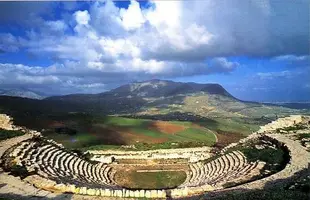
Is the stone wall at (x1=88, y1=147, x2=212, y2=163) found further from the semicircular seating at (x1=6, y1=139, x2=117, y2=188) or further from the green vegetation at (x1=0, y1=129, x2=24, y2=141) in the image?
the green vegetation at (x1=0, y1=129, x2=24, y2=141)

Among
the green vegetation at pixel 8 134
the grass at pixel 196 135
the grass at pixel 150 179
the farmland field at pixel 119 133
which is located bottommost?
the grass at pixel 150 179

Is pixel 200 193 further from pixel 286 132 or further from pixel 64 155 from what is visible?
pixel 286 132

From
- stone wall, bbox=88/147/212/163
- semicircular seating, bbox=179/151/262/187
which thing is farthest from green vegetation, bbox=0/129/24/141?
Answer: semicircular seating, bbox=179/151/262/187

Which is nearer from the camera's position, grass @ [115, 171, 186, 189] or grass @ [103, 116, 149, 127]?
grass @ [115, 171, 186, 189]

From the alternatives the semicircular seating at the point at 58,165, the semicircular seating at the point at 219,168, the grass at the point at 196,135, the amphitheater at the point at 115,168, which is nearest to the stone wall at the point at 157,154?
the amphitheater at the point at 115,168

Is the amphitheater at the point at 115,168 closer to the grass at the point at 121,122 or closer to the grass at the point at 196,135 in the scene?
the grass at the point at 196,135

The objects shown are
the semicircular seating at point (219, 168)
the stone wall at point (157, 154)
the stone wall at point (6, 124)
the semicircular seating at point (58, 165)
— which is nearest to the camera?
the semicircular seating at point (58, 165)

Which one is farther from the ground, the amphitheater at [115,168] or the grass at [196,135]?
the amphitheater at [115,168]

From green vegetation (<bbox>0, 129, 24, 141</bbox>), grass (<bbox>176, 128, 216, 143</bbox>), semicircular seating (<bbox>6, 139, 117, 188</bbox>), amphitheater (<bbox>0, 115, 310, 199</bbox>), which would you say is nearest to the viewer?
amphitheater (<bbox>0, 115, 310, 199</bbox>)
